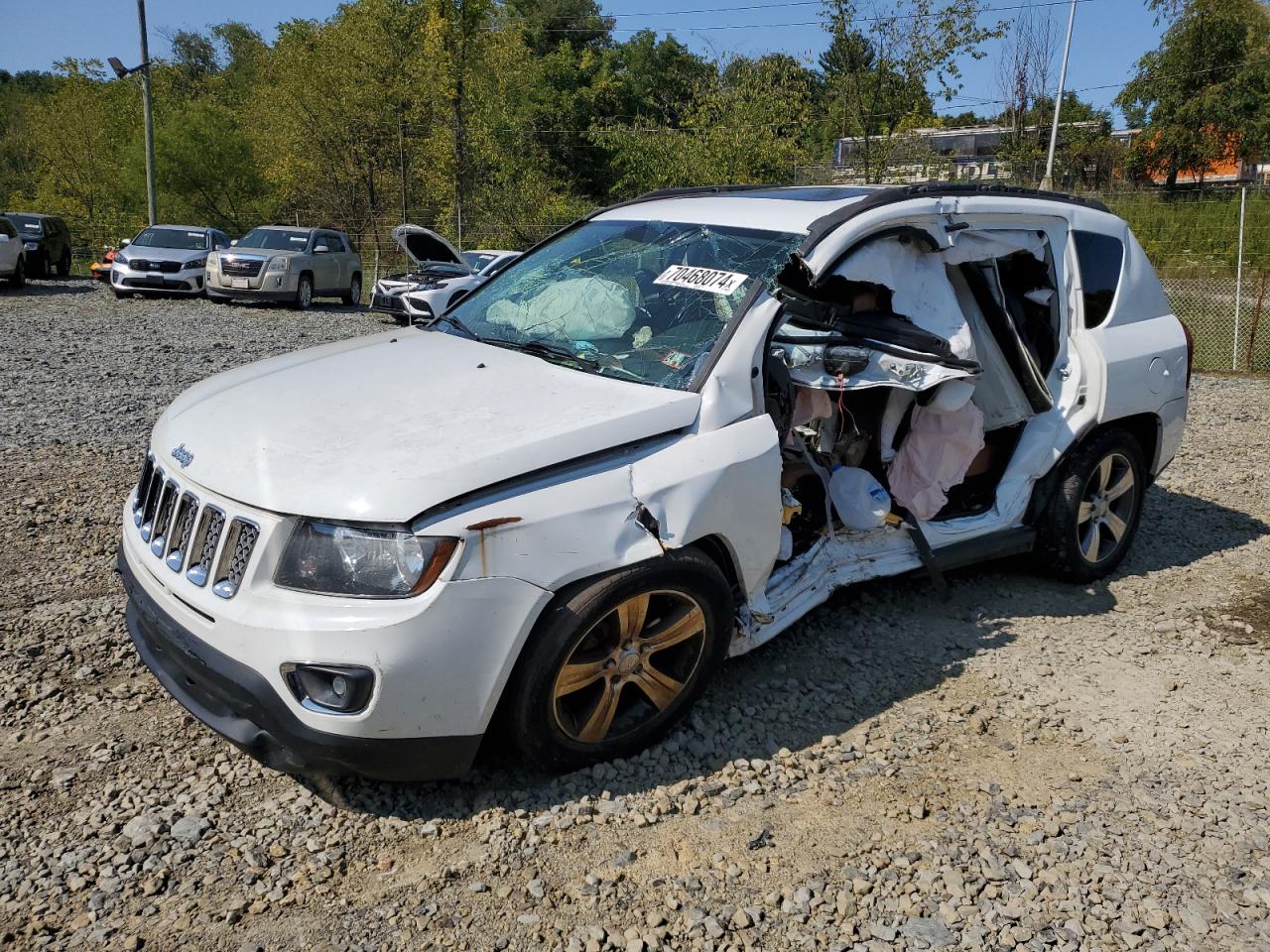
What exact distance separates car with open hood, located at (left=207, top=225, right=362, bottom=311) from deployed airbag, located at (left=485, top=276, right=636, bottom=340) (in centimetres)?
1614

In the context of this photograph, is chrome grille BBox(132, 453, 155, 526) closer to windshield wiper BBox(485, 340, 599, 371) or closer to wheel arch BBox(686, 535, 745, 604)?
windshield wiper BBox(485, 340, 599, 371)

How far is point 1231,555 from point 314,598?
5315 millimetres

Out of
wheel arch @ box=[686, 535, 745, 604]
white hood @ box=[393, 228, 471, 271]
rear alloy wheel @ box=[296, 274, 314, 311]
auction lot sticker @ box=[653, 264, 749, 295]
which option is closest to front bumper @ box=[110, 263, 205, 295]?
rear alloy wheel @ box=[296, 274, 314, 311]

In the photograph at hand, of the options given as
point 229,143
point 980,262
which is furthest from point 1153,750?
point 229,143

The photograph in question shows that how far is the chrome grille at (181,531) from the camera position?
3.15m

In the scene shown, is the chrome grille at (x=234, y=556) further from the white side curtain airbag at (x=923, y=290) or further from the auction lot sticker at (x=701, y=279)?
the white side curtain airbag at (x=923, y=290)

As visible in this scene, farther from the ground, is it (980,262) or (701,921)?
(980,262)

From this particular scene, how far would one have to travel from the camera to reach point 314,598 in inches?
111

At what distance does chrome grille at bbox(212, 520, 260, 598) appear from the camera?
2.92m

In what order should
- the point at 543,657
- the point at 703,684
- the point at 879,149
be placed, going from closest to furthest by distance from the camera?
the point at 543,657, the point at 703,684, the point at 879,149

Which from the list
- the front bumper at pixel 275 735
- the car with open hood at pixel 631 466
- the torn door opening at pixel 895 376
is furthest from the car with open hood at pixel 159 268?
the front bumper at pixel 275 735

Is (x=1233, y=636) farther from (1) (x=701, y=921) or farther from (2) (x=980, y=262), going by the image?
(1) (x=701, y=921)

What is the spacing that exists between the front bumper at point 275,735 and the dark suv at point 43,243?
24.5 meters

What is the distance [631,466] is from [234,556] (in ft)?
3.94
